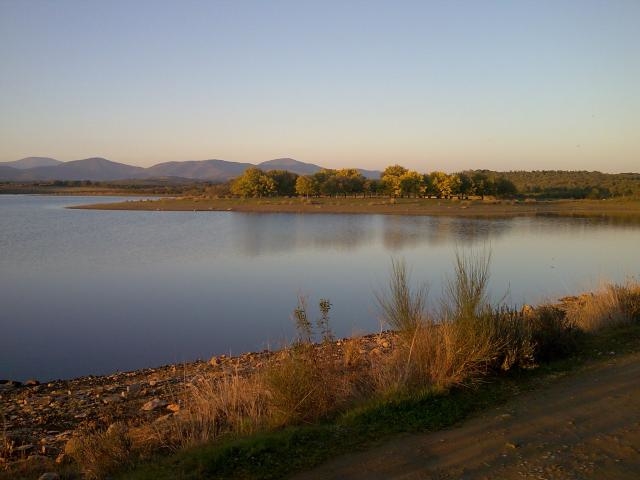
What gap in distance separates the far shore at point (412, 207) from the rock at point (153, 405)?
133ft

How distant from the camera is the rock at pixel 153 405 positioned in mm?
6082

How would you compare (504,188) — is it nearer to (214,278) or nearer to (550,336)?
(214,278)

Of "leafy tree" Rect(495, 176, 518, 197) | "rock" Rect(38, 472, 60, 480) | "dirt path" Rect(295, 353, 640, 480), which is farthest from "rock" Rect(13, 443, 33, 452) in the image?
"leafy tree" Rect(495, 176, 518, 197)

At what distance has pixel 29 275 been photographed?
1781 centimetres

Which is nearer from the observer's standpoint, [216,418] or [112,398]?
[216,418]

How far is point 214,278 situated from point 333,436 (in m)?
12.9

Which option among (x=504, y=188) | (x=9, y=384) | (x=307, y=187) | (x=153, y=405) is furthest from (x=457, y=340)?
(x=504, y=188)

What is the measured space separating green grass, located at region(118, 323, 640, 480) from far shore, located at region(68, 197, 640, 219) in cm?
4091

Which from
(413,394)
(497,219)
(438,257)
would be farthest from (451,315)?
(497,219)

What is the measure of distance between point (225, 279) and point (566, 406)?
41.9 ft

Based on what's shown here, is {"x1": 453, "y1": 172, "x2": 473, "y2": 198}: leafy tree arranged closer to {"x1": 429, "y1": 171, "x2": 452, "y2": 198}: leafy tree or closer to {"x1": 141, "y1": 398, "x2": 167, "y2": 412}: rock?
{"x1": 429, "y1": 171, "x2": 452, "y2": 198}: leafy tree

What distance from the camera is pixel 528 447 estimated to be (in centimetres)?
399

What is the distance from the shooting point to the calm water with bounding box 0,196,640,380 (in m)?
10.2

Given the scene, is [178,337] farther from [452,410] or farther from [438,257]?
[438,257]
